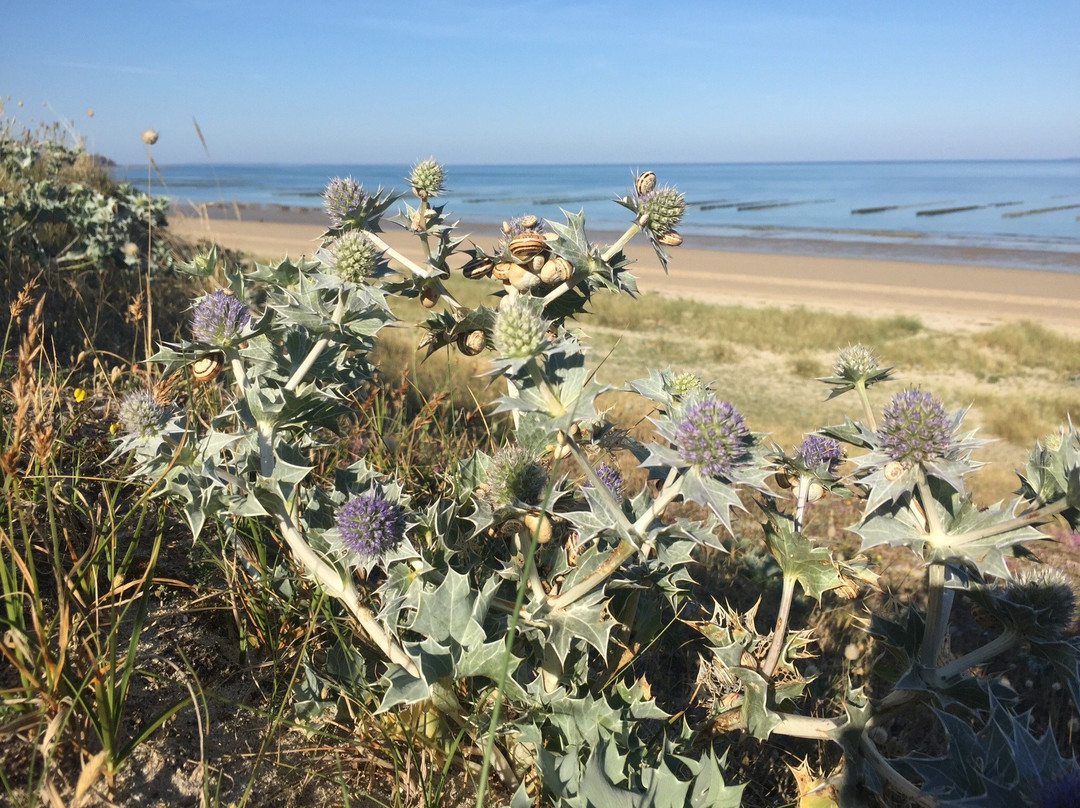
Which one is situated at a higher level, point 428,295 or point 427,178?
point 427,178

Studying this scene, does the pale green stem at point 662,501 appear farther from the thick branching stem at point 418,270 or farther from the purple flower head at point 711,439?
the thick branching stem at point 418,270

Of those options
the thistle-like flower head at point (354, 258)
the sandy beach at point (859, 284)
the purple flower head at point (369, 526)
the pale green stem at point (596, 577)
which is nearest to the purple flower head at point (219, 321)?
the thistle-like flower head at point (354, 258)

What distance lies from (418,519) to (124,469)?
135cm

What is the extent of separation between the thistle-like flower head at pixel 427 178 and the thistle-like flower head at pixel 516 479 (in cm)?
85

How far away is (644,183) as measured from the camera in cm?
209

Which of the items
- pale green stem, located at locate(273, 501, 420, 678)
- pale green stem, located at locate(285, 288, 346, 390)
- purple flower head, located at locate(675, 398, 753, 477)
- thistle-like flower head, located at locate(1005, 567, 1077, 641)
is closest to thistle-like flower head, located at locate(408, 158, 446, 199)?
pale green stem, located at locate(285, 288, 346, 390)

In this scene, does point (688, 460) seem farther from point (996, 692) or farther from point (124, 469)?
point (124, 469)

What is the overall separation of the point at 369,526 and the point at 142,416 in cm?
66

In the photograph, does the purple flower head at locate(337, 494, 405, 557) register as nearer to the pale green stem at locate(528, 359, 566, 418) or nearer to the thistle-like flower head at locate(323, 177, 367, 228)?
the pale green stem at locate(528, 359, 566, 418)

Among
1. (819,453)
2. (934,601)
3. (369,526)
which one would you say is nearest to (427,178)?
(369,526)

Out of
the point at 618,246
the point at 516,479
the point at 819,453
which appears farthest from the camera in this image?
the point at 819,453

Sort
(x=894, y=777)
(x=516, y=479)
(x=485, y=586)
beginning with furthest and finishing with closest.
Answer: (x=516, y=479), (x=485, y=586), (x=894, y=777)

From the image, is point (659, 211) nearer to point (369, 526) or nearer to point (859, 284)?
point (369, 526)

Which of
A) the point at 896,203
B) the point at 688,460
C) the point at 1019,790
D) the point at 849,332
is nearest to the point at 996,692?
the point at 1019,790
